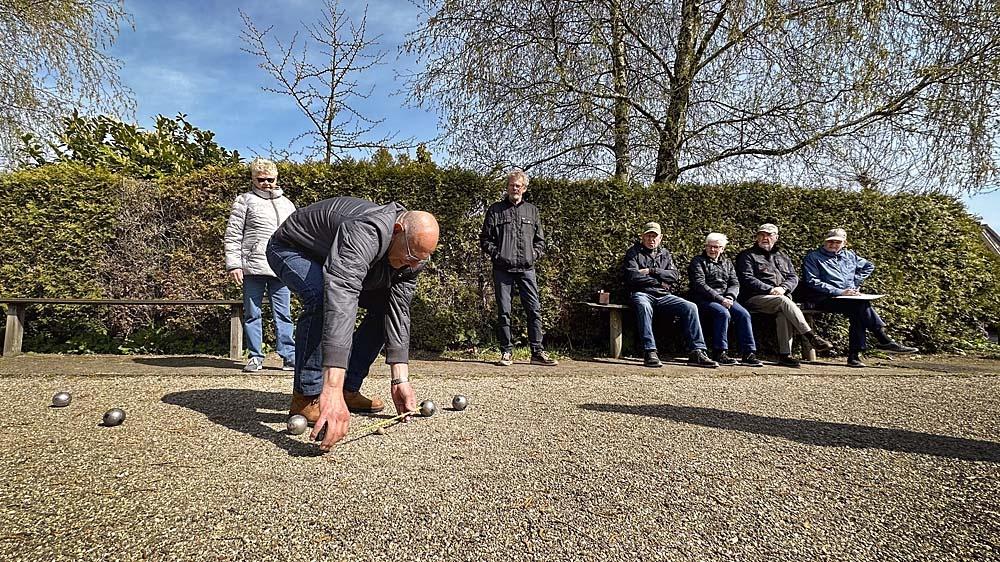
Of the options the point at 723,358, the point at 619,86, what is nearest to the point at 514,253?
the point at 723,358

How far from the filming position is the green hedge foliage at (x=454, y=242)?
613 centimetres

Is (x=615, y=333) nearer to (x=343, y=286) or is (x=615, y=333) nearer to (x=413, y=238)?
(x=413, y=238)

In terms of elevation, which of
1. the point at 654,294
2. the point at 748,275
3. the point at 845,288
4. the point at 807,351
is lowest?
the point at 807,351

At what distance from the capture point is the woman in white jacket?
4926 mm

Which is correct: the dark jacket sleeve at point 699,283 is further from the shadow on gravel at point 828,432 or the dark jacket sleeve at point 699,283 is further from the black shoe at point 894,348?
the shadow on gravel at point 828,432

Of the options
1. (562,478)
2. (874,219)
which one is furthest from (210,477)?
(874,219)

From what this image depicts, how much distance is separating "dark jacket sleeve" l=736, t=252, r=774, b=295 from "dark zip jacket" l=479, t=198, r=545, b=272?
236cm

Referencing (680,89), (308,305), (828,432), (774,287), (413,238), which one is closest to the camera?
(413,238)

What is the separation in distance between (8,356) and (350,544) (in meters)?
6.08

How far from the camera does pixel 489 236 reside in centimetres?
592

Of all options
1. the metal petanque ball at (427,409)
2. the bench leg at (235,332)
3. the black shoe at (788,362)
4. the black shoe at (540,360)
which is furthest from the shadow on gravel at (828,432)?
the bench leg at (235,332)

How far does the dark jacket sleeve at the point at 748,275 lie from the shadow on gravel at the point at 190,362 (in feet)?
17.7

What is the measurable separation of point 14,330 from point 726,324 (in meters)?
7.54

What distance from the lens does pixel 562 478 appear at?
7.88 feet
